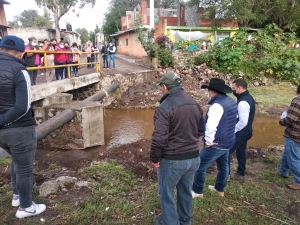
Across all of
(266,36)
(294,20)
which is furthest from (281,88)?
(294,20)

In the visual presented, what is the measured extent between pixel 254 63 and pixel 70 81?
501 inches

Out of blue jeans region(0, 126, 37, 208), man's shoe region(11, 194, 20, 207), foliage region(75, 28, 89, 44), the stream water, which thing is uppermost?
foliage region(75, 28, 89, 44)

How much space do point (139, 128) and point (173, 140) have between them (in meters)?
6.83

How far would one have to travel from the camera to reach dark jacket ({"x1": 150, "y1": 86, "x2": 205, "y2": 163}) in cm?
238

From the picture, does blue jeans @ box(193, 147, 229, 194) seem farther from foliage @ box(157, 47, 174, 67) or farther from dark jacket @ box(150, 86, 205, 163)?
foliage @ box(157, 47, 174, 67)

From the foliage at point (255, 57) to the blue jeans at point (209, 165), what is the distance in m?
13.4

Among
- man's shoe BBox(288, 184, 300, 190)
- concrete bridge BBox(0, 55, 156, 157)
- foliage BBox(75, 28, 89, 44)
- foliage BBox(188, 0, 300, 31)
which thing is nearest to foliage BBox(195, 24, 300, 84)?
foliage BBox(188, 0, 300, 31)

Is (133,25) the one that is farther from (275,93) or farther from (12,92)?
(12,92)

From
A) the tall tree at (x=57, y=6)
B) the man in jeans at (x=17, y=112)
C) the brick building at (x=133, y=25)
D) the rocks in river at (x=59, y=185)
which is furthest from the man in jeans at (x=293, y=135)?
the tall tree at (x=57, y=6)

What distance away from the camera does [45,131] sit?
5.39 metres

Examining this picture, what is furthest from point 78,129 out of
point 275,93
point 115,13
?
point 115,13

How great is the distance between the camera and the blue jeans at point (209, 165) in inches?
130

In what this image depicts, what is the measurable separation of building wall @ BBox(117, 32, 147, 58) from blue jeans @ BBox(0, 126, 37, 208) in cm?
2116

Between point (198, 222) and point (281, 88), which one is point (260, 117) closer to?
point (281, 88)
